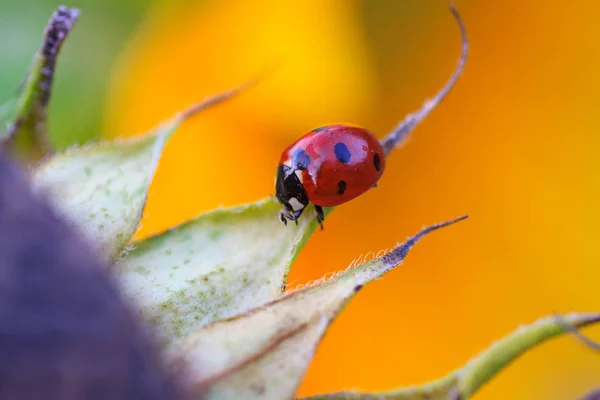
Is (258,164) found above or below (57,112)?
below

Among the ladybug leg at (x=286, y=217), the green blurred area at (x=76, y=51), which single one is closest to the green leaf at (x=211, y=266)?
the ladybug leg at (x=286, y=217)

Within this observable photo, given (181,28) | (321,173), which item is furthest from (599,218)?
(181,28)

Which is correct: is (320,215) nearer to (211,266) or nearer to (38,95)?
(211,266)

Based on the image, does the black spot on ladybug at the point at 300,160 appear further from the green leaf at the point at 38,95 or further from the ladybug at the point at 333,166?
the green leaf at the point at 38,95

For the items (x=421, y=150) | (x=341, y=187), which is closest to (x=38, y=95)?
(x=341, y=187)

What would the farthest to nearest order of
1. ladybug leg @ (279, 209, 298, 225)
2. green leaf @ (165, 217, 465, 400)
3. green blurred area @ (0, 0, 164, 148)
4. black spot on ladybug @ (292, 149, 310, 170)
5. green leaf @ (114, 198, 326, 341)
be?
green blurred area @ (0, 0, 164, 148), black spot on ladybug @ (292, 149, 310, 170), ladybug leg @ (279, 209, 298, 225), green leaf @ (114, 198, 326, 341), green leaf @ (165, 217, 465, 400)

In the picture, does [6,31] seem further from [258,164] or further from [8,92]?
[258,164]

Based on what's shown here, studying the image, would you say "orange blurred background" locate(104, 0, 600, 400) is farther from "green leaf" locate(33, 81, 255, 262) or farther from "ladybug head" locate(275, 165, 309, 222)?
"green leaf" locate(33, 81, 255, 262)

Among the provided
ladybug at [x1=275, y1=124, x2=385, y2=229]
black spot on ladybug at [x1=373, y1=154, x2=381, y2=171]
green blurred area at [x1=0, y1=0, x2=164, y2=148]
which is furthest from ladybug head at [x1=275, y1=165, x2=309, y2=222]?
green blurred area at [x1=0, y1=0, x2=164, y2=148]
